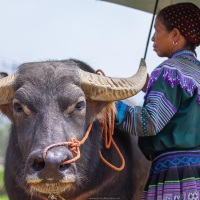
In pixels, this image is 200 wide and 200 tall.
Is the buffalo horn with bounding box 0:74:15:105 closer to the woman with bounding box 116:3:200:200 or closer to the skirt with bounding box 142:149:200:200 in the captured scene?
the woman with bounding box 116:3:200:200

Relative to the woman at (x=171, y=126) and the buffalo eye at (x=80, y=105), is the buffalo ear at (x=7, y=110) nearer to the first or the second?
the buffalo eye at (x=80, y=105)

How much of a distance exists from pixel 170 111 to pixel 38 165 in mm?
1075

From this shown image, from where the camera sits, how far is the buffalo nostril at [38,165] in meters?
3.01

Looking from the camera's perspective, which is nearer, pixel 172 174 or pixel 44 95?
pixel 44 95

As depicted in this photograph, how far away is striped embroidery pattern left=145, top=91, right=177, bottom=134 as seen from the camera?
3555 millimetres

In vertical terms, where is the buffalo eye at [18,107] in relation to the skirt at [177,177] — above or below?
above

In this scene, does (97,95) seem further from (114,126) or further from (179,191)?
(179,191)

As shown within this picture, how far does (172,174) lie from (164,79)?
0.68 meters

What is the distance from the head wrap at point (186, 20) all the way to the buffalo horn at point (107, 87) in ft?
1.88

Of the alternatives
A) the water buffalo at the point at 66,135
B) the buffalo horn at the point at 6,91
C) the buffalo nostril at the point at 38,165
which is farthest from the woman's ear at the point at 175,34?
the buffalo nostril at the point at 38,165

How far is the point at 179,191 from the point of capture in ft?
11.9

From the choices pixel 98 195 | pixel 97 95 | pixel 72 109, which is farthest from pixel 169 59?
pixel 98 195

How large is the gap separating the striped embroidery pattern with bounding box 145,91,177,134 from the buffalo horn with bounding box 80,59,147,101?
14 cm

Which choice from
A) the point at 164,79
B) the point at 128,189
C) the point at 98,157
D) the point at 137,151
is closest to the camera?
the point at 164,79
